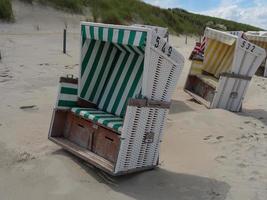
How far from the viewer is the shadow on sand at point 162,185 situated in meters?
5.41

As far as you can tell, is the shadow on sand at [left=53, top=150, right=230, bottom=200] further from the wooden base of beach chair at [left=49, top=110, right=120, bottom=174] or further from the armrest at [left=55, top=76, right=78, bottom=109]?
the armrest at [left=55, top=76, right=78, bottom=109]

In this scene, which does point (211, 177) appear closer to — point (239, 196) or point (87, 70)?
point (239, 196)

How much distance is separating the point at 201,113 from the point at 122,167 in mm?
4360

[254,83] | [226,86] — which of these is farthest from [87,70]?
[254,83]

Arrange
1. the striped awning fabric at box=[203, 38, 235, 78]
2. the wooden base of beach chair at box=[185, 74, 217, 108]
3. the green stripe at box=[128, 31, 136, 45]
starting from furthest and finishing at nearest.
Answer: the striped awning fabric at box=[203, 38, 235, 78] → the wooden base of beach chair at box=[185, 74, 217, 108] → the green stripe at box=[128, 31, 136, 45]

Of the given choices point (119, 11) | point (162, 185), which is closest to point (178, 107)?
point (162, 185)

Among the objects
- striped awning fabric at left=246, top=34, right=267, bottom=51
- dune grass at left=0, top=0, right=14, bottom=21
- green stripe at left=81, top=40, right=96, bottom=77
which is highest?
green stripe at left=81, top=40, right=96, bottom=77

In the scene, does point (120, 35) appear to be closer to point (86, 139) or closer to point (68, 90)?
point (68, 90)

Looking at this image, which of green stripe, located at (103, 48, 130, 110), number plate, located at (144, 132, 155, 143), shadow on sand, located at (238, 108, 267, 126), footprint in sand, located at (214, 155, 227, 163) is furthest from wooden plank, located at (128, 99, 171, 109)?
shadow on sand, located at (238, 108, 267, 126)

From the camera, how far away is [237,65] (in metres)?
10.3

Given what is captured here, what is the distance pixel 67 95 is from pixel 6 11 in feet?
41.1

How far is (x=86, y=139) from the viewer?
6.33 meters

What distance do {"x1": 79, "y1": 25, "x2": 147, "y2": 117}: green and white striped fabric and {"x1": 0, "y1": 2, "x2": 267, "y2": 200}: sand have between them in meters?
0.92

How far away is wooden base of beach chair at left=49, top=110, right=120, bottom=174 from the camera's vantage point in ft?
19.1
